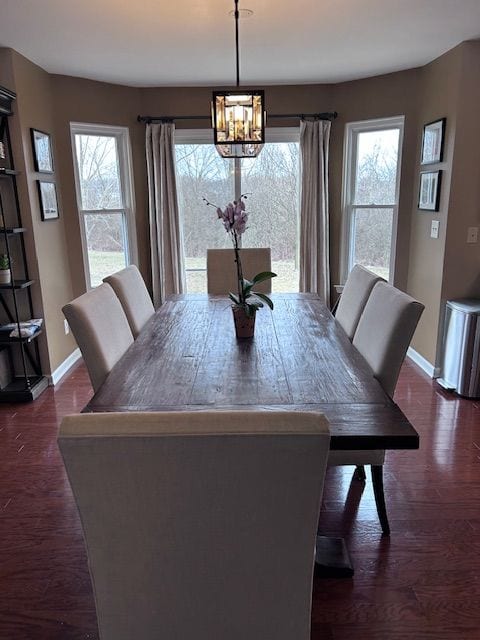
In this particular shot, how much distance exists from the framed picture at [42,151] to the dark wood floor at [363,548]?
6.51ft

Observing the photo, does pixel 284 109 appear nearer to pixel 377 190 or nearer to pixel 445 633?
pixel 377 190

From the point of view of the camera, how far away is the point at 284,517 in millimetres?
1003

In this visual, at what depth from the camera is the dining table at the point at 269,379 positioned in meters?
1.45

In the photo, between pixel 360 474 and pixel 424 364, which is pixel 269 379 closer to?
pixel 360 474

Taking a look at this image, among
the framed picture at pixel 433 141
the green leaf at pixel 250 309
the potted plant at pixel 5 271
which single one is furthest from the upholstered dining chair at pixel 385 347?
the potted plant at pixel 5 271

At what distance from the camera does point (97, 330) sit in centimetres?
206

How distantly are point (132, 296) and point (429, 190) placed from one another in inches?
97.9

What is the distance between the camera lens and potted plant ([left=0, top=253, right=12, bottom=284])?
10.6 ft

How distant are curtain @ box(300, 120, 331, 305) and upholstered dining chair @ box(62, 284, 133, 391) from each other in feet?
8.13

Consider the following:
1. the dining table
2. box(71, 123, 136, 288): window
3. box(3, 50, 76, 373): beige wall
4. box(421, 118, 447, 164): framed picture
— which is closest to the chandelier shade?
the dining table

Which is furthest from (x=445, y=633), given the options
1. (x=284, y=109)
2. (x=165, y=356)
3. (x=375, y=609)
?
(x=284, y=109)

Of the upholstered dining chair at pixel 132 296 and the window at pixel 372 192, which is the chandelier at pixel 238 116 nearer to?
the upholstered dining chair at pixel 132 296

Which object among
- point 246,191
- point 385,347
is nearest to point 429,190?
point 246,191

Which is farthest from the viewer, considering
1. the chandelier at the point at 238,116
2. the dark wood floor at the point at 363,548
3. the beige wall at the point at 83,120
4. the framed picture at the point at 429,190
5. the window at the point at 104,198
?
the window at the point at 104,198
